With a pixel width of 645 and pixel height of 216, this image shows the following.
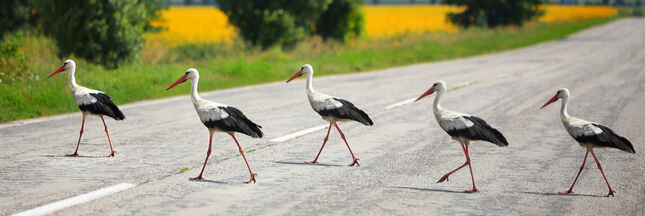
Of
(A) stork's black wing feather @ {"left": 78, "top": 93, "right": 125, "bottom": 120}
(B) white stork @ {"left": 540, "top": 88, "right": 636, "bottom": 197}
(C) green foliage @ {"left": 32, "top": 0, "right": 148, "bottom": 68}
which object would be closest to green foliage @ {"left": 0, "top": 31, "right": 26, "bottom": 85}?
(C) green foliage @ {"left": 32, "top": 0, "right": 148, "bottom": 68}

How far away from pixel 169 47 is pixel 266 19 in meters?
3.65

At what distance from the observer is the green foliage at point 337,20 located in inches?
1345

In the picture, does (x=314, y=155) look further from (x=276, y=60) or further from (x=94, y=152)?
(x=276, y=60)

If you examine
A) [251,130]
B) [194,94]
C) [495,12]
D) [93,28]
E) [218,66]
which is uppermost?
[194,94]

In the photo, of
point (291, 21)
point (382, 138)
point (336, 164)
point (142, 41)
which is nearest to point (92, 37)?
point (142, 41)

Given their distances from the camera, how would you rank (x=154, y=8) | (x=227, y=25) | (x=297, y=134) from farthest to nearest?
(x=227, y=25)
(x=154, y=8)
(x=297, y=134)

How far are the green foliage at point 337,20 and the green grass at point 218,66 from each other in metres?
0.87

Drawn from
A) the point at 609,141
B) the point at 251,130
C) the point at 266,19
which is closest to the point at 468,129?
the point at 609,141

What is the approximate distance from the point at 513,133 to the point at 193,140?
15.4 ft

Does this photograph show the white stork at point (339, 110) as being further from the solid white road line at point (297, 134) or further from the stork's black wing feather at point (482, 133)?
the solid white road line at point (297, 134)

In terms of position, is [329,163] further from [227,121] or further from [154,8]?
[154,8]

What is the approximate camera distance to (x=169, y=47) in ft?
89.2

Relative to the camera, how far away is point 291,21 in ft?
93.2

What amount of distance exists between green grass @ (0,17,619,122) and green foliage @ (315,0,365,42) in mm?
866
